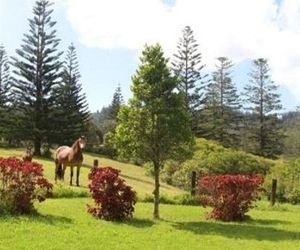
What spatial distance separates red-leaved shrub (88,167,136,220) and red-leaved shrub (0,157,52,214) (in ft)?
5.02

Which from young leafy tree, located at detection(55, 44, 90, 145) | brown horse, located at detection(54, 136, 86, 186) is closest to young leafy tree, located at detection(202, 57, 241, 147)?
young leafy tree, located at detection(55, 44, 90, 145)

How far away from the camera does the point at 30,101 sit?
46594 millimetres

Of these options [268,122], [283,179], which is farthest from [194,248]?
[268,122]

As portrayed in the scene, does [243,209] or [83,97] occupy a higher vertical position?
[83,97]

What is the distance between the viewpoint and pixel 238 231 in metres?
15.5

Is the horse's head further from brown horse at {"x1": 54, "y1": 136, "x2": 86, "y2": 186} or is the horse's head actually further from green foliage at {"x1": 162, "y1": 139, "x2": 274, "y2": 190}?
green foliage at {"x1": 162, "y1": 139, "x2": 274, "y2": 190}

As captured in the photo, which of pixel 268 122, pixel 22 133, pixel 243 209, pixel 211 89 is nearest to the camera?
pixel 243 209

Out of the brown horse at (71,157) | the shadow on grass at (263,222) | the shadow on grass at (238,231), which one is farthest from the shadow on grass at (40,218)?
the brown horse at (71,157)

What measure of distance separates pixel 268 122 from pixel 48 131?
2949 centimetres

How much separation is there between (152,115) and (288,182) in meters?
17.2

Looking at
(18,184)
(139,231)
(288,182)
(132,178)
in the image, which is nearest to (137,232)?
(139,231)

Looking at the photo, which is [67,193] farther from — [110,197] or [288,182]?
[288,182]

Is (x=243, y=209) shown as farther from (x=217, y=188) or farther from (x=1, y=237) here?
(x=1, y=237)

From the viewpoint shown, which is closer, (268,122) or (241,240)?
(241,240)
